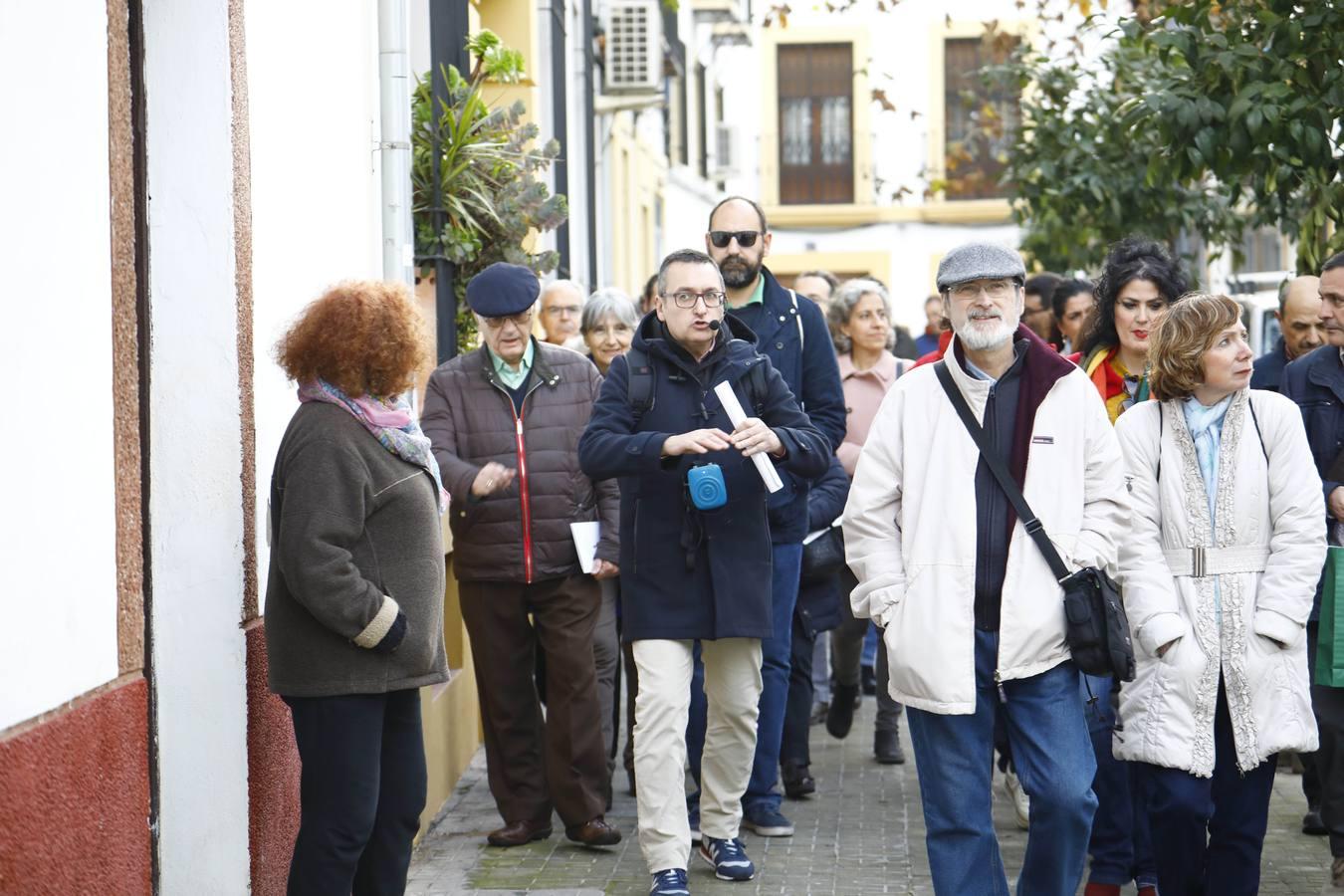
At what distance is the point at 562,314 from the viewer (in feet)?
30.5

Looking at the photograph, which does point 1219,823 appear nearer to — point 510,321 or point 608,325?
point 510,321

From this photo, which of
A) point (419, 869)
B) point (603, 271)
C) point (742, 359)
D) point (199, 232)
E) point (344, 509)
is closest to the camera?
point (344, 509)

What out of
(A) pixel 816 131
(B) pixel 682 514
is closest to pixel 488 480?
(B) pixel 682 514

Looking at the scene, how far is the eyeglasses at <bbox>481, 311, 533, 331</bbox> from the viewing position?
711 cm

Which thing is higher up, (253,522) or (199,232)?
(199,232)

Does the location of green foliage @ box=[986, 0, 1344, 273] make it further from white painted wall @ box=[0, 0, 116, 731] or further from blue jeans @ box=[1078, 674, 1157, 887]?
white painted wall @ box=[0, 0, 116, 731]

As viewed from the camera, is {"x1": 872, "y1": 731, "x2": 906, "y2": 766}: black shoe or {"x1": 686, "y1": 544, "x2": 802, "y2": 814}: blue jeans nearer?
{"x1": 686, "y1": 544, "x2": 802, "y2": 814}: blue jeans

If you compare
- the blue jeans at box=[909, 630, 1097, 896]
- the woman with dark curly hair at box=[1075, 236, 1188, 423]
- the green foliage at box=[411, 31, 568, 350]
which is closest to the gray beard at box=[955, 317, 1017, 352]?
the blue jeans at box=[909, 630, 1097, 896]

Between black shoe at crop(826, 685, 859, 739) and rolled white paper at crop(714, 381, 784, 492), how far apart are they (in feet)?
9.04

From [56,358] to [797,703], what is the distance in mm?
4458

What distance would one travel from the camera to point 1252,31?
26.3 feet

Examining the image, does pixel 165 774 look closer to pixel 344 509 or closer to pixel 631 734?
pixel 344 509

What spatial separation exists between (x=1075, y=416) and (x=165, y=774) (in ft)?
8.48

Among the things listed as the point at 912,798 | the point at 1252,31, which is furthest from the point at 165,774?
the point at 1252,31
